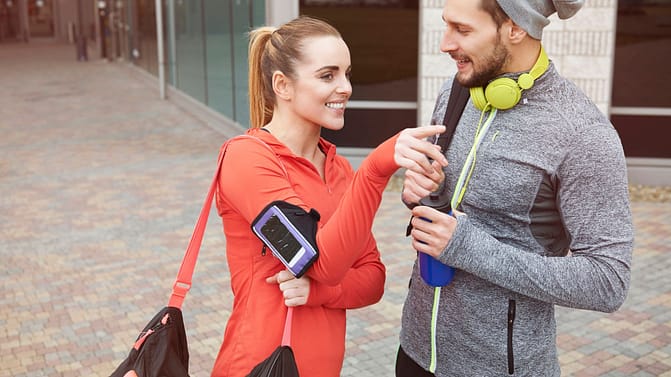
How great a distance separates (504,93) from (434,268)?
0.47 meters

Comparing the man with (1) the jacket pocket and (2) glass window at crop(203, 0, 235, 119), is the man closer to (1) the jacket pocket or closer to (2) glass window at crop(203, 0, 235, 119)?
(1) the jacket pocket

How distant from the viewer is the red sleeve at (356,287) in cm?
204

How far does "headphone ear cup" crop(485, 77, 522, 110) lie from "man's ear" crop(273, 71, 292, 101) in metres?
0.57

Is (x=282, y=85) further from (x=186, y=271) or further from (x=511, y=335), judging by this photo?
(x=511, y=335)

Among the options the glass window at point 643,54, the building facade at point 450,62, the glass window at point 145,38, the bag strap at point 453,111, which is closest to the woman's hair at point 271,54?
the bag strap at point 453,111

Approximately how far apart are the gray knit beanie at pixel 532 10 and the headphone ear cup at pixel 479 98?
0.60 feet

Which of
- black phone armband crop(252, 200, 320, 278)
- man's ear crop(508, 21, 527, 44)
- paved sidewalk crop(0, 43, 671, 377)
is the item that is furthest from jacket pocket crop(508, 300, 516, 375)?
paved sidewalk crop(0, 43, 671, 377)

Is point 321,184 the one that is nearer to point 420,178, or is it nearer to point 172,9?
point 420,178

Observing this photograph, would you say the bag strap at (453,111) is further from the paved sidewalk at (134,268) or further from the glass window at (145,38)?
the glass window at (145,38)

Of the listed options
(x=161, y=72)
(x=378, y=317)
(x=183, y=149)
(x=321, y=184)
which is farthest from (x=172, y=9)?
(x=321, y=184)

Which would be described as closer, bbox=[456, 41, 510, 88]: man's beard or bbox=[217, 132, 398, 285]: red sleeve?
bbox=[217, 132, 398, 285]: red sleeve

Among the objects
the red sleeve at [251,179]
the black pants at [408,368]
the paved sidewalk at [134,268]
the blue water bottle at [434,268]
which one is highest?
the red sleeve at [251,179]

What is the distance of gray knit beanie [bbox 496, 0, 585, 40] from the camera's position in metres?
1.83

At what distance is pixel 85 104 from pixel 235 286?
606 inches
